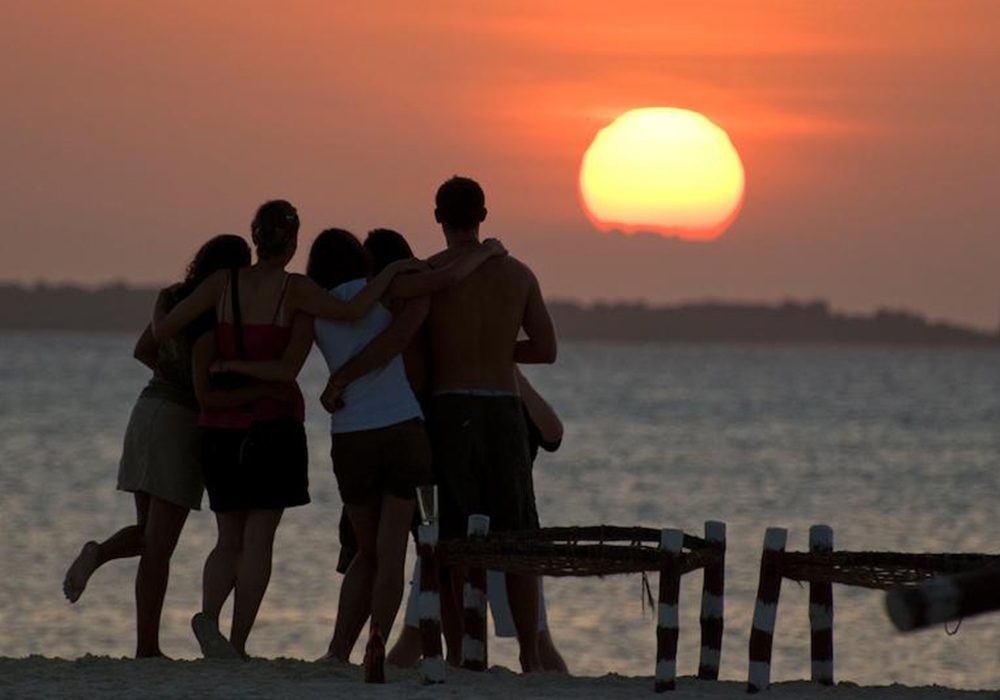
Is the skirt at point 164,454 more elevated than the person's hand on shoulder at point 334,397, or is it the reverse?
the person's hand on shoulder at point 334,397

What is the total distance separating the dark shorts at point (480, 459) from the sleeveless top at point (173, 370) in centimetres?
103

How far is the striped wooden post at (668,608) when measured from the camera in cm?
835

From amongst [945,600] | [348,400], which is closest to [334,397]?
[348,400]

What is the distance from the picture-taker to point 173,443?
369 inches

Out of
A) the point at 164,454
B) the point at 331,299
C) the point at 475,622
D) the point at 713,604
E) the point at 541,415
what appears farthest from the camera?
the point at 541,415

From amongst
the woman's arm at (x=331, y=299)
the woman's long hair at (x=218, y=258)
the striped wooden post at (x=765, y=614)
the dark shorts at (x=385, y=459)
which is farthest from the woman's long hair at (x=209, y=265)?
the striped wooden post at (x=765, y=614)

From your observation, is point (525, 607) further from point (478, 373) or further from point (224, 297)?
point (224, 297)

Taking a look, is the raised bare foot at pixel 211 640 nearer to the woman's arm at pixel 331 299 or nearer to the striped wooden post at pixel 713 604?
the woman's arm at pixel 331 299

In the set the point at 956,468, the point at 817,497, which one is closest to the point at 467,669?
the point at 817,497

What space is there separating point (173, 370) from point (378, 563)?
3.95 ft

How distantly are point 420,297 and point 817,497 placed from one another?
35234 mm

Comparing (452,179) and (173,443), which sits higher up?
(452,179)

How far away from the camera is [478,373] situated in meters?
9.12

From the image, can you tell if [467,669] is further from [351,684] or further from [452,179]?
[452,179]
